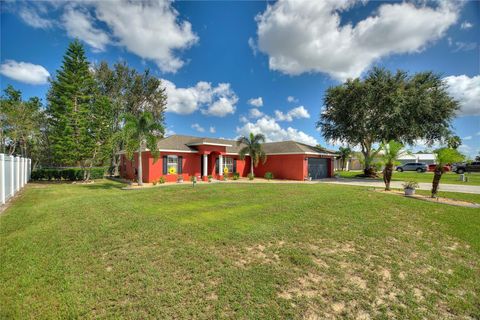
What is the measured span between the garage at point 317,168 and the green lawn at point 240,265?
16036mm

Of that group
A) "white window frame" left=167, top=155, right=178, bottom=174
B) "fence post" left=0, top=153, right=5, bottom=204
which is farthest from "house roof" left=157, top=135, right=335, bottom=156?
"fence post" left=0, top=153, right=5, bottom=204

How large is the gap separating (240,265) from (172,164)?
17592mm

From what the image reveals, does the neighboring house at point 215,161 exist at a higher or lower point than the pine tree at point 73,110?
lower

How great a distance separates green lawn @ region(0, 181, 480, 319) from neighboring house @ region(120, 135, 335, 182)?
12.1 m

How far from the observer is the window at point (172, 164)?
2041 cm

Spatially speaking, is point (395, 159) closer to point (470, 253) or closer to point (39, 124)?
point (470, 253)

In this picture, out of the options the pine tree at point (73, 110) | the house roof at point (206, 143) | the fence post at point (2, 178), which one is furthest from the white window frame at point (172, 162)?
the fence post at point (2, 178)

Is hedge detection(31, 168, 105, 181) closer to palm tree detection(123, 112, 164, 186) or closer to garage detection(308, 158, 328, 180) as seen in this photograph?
palm tree detection(123, 112, 164, 186)

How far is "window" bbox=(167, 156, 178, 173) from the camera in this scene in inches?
803

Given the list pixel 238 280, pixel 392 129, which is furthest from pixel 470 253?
pixel 392 129

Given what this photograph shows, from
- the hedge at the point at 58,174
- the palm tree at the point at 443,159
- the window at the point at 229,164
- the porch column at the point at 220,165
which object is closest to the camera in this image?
the palm tree at the point at 443,159

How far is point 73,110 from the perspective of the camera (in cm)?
2114

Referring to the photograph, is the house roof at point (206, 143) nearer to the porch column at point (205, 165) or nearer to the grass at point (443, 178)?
the porch column at point (205, 165)

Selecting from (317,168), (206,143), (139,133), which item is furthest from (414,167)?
(139,133)
